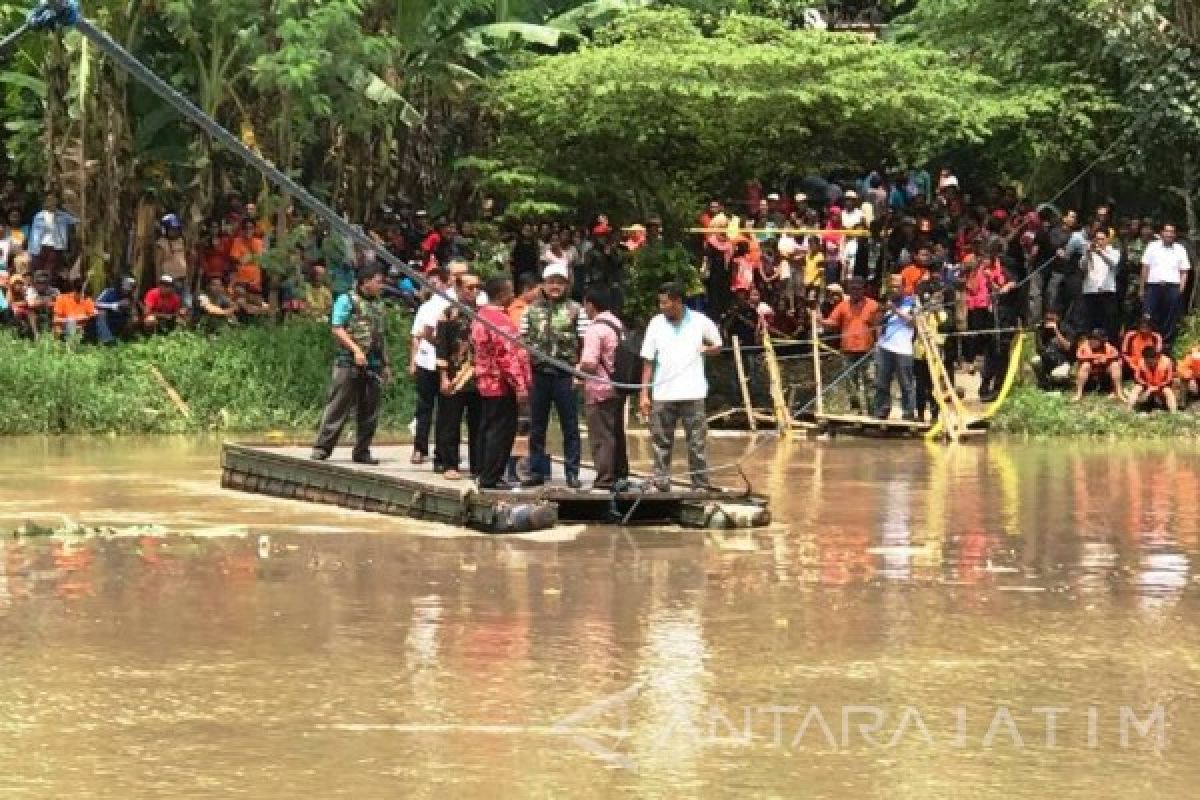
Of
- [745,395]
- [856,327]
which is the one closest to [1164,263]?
[856,327]

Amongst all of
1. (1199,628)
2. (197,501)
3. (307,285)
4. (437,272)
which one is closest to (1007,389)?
(437,272)

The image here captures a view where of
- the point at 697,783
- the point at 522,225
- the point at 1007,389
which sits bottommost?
the point at 697,783

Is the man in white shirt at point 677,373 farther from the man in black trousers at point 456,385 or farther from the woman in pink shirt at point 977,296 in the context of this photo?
the woman in pink shirt at point 977,296

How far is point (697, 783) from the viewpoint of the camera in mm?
8180

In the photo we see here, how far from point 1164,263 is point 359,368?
440 inches

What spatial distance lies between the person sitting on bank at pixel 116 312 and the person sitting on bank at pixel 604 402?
32.6 feet

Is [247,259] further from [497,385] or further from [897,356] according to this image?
[497,385]

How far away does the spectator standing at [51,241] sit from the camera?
2483 centimetres

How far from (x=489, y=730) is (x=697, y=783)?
115 cm

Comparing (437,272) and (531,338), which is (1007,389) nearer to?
(437,272)

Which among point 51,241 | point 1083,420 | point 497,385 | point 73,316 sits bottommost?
point 1083,420

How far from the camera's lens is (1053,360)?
82.7 feet

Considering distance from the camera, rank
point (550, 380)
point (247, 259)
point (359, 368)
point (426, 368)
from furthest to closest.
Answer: point (247, 259), point (359, 368), point (426, 368), point (550, 380)

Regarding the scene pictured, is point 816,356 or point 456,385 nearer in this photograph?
point 456,385
